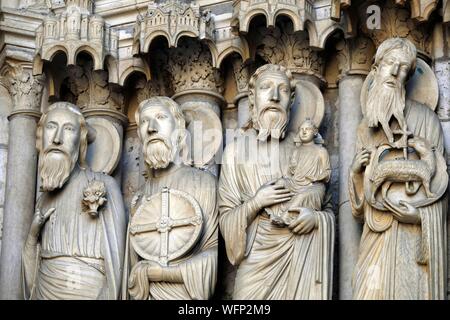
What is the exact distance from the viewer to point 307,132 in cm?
998

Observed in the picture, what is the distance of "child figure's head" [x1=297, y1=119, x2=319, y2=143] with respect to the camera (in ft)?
32.7

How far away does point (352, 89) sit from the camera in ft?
33.5

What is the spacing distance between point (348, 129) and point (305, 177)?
0.47m

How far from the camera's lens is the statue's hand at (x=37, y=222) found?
33.8 ft

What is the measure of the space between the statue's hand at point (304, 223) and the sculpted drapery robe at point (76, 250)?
122cm

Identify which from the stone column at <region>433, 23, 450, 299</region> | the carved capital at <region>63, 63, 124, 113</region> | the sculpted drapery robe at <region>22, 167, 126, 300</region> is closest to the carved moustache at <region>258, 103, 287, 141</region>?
the stone column at <region>433, 23, 450, 299</region>

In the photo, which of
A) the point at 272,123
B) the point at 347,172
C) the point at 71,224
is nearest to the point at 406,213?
the point at 347,172

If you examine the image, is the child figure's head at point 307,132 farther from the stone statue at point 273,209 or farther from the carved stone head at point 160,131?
the carved stone head at point 160,131

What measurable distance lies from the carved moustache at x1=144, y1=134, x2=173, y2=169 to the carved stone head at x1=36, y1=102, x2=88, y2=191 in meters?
0.53

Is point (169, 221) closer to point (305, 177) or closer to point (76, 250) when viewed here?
point (76, 250)

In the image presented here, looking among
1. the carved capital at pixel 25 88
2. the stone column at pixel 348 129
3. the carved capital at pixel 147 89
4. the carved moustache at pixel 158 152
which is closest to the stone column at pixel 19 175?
the carved capital at pixel 25 88

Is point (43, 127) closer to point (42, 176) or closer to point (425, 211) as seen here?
point (42, 176)
